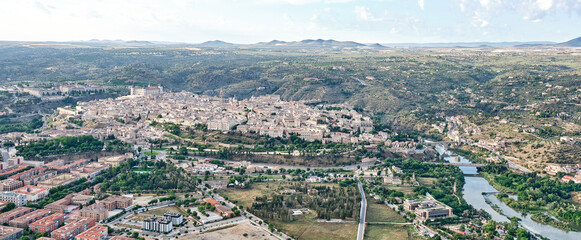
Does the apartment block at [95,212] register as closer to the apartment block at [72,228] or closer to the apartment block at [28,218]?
the apartment block at [72,228]

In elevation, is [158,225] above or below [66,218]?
above

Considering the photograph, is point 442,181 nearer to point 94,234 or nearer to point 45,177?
point 94,234

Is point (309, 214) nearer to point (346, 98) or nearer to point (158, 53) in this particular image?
point (346, 98)

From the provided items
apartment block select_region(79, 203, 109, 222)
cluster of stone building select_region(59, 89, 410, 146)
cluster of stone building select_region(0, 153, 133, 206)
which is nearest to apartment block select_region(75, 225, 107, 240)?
apartment block select_region(79, 203, 109, 222)

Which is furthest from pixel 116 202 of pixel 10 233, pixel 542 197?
pixel 542 197

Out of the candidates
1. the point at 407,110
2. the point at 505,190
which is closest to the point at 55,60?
the point at 407,110

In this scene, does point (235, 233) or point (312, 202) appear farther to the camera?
point (312, 202)
